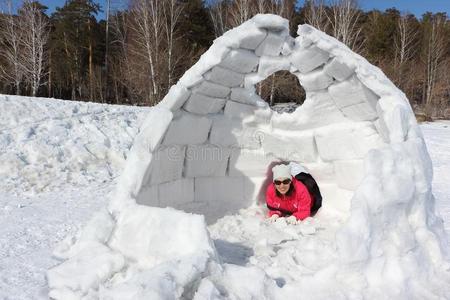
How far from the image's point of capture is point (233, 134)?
12.1 feet

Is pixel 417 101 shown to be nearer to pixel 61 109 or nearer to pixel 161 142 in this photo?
pixel 61 109

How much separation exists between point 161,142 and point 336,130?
1.43 m

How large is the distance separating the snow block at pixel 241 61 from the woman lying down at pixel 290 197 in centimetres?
87

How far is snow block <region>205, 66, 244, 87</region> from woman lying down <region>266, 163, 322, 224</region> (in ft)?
2.58

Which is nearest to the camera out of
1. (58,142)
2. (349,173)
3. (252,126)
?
(349,173)

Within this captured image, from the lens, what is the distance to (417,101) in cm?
2094

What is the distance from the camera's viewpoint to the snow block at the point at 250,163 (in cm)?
375

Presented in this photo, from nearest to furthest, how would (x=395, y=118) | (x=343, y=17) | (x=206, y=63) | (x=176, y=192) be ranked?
(x=395, y=118), (x=206, y=63), (x=176, y=192), (x=343, y=17)

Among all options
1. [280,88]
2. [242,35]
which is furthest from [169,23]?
[242,35]

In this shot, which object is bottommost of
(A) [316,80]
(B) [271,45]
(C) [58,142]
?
(C) [58,142]

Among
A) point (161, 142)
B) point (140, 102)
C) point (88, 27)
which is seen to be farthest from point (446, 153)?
point (88, 27)

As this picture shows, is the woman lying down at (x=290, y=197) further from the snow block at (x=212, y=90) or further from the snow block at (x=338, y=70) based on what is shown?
the snow block at (x=338, y=70)

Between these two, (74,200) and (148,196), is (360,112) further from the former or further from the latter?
(74,200)

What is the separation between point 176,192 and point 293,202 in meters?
1.00
